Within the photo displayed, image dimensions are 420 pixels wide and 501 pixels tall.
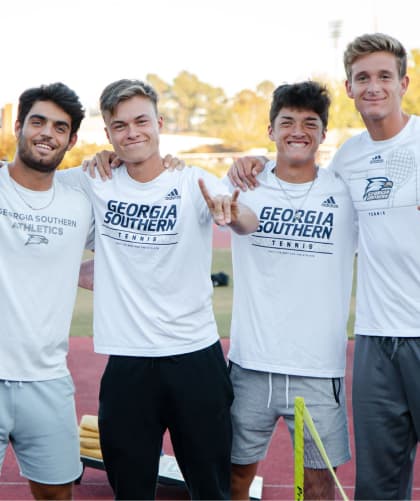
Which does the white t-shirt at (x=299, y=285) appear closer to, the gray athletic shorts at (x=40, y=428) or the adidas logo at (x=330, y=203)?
the adidas logo at (x=330, y=203)

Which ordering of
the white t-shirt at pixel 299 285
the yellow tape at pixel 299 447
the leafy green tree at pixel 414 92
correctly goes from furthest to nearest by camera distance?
the leafy green tree at pixel 414 92 → the white t-shirt at pixel 299 285 → the yellow tape at pixel 299 447

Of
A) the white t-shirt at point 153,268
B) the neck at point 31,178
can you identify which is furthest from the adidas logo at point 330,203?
the neck at point 31,178

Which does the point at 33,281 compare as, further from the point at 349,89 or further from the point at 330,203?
the point at 349,89

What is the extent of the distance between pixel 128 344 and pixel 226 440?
0.68 metres

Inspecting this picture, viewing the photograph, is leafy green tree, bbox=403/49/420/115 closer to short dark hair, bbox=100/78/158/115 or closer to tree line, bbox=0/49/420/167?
tree line, bbox=0/49/420/167

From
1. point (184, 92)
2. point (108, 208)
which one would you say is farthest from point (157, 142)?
point (184, 92)

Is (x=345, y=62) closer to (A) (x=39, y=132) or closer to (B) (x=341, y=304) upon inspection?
(B) (x=341, y=304)

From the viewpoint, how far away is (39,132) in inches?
158

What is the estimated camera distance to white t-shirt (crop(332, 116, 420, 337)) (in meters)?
4.00

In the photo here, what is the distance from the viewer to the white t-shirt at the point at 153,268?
3971mm

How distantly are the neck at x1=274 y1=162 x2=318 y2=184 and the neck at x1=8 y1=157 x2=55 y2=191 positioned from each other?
1.20 metres

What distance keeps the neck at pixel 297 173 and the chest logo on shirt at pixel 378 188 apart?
312 mm

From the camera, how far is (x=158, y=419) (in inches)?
159

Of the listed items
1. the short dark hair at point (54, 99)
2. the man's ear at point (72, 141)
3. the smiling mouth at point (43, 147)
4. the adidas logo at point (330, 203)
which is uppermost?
the short dark hair at point (54, 99)
